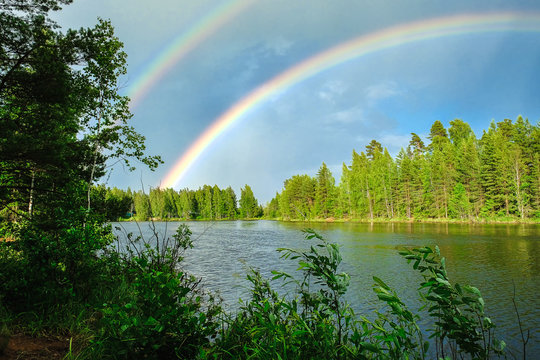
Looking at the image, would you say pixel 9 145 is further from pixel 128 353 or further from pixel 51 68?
pixel 128 353

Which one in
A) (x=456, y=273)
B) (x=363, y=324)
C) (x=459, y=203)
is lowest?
(x=456, y=273)

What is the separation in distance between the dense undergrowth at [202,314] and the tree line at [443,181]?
40.0m

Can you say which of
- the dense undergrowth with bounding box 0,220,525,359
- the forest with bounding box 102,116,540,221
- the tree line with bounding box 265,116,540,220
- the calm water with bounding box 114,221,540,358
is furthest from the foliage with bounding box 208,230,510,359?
the tree line with bounding box 265,116,540,220

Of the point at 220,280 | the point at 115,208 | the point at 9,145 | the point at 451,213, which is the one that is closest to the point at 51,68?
the point at 9,145

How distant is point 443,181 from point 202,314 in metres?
64.0

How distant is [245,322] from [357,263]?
1484 cm

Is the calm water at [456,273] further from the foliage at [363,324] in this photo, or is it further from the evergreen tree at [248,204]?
the evergreen tree at [248,204]

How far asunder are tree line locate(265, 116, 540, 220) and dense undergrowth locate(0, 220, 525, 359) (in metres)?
40.0

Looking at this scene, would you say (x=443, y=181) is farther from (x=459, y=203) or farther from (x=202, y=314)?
(x=202, y=314)

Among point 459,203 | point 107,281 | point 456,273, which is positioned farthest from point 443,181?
point 107,281

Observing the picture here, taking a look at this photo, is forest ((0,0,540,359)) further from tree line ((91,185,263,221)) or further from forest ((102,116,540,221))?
tree line ((91,185,263,221))

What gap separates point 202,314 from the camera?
2.98m

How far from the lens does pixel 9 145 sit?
607cm

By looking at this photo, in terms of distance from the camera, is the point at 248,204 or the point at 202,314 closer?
the point at 202,314
